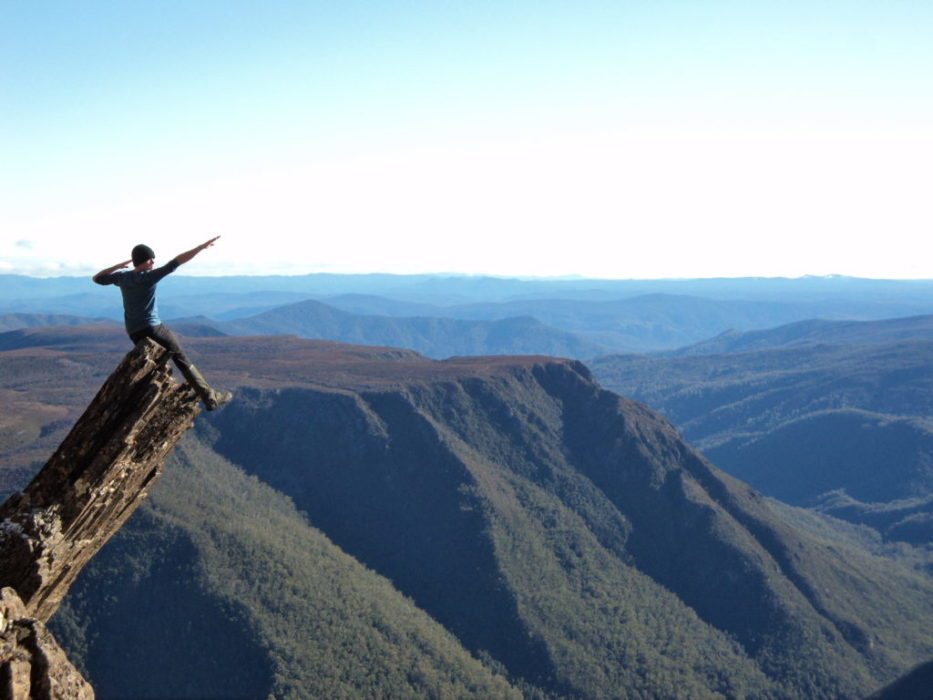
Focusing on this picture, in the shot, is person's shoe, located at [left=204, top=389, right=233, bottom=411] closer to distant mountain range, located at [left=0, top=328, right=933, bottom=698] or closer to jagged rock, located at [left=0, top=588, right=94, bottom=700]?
jagged rock, located at [left=0, top=588, right=94, bottom=700]

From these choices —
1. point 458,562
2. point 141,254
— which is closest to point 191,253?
point 141,254

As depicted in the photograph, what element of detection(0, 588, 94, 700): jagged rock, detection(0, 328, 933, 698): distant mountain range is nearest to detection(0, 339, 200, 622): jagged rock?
detection(0, 588, 94, 700): jagged rock

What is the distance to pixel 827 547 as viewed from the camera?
570ft

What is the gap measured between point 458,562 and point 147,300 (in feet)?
430

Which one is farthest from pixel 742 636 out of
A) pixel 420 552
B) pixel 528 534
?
pixel 420 552

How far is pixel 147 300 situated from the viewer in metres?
15.7

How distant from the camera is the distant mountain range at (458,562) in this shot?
343 feet

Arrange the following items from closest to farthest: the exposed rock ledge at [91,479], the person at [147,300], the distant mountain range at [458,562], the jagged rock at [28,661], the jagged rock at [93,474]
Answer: the jagged rock at [28,661], the exposed rock ledge at [91,479], the jagged rock at [93,474], the person at [147,300], the distant mountain range at [458,562]

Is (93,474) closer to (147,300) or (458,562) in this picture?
(147,300)

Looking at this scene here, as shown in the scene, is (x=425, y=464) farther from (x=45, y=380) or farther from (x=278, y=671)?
(x=45, y=380)

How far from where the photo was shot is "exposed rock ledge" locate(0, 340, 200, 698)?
14094 mm

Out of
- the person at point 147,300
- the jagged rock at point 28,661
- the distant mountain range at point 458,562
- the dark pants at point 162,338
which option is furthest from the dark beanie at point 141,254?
the distant mountain range at point 458,562

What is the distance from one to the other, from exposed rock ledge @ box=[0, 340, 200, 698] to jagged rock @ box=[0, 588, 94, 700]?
0.62 meters

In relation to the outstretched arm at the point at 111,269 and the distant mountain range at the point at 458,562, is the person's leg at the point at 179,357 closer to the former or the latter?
the outstretched arm at the point at 111,269
